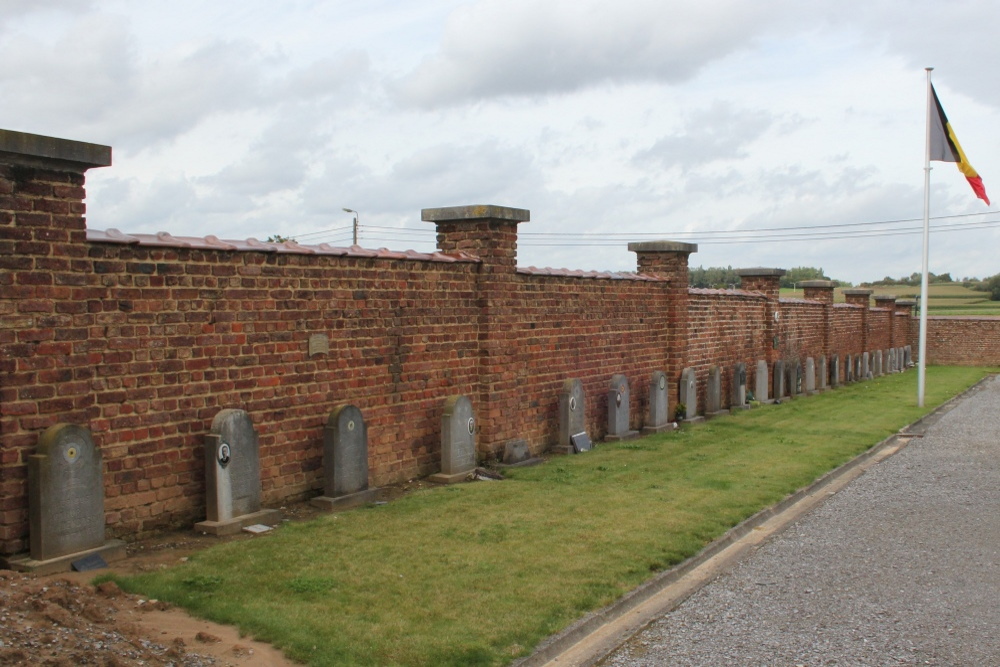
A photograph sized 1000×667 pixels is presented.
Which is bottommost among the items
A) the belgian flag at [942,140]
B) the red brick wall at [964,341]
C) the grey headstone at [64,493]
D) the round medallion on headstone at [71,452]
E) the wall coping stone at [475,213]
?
the red brick wall at [964,341]

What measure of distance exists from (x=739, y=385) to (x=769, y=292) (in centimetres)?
372

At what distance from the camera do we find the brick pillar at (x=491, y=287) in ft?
33.1

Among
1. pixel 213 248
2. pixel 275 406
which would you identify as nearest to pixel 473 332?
pixel 275 406

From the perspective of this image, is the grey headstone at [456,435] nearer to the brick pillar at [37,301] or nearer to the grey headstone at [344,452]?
the grey headstone at [344,452]

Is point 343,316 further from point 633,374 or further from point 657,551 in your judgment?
point 633,374

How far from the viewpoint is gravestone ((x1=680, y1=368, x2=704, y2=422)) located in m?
14.3

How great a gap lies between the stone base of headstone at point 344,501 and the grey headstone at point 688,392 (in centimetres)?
754

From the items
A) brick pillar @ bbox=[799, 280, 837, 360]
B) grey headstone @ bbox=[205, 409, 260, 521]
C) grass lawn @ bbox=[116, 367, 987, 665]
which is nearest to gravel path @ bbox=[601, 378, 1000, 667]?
grass lawn @ bbox=[116, 367, 987, 665]

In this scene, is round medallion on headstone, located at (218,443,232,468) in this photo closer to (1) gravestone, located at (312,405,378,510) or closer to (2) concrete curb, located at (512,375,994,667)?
(1) gravestone, located at (312,405,378,510)

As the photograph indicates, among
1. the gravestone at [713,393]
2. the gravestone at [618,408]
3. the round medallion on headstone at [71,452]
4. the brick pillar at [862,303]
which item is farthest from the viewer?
the brick pillar at [862,303]

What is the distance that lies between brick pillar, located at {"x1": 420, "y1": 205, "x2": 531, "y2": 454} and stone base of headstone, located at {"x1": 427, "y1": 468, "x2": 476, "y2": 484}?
86cm

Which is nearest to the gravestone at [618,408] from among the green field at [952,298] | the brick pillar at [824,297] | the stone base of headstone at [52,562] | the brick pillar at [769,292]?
the brick pillar at [769,292]

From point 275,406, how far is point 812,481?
5.95 metres

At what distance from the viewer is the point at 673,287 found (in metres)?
14.4
